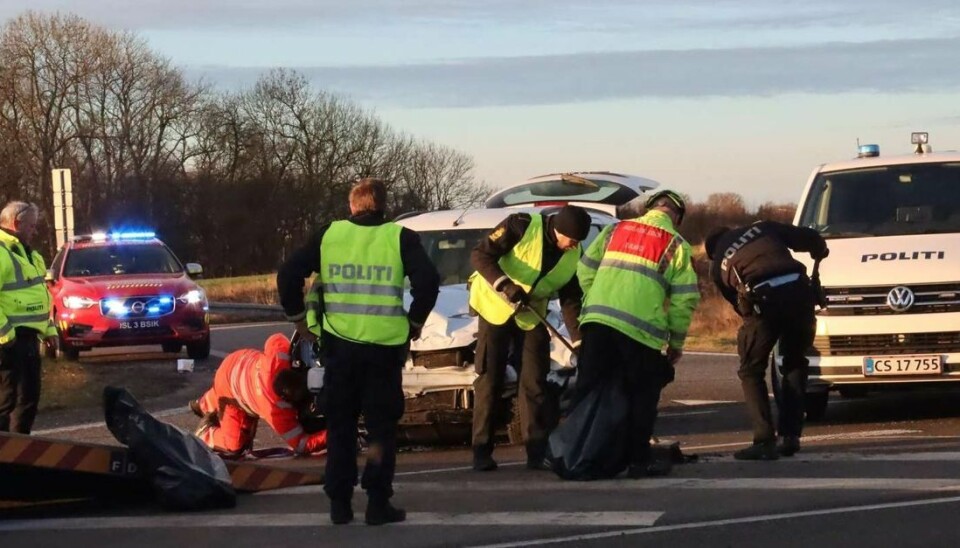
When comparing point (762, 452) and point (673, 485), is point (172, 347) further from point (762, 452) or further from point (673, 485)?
point (673, 485)

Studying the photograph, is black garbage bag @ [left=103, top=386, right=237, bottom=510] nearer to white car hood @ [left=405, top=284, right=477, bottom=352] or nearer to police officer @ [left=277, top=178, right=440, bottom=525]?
police officer @ [left=277, top=178, right=440, bottom=525]

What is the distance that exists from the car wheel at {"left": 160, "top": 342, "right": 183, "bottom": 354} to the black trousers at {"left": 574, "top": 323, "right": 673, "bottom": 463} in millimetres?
12781

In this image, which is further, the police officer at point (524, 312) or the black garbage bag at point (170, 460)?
the police officer at point (524, 312)

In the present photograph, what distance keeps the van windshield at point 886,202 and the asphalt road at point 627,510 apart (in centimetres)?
228

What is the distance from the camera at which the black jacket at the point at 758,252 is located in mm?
9938

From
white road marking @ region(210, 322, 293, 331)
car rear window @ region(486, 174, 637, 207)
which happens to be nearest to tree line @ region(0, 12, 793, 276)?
white road marking @ region(210, 322, 293, 331)

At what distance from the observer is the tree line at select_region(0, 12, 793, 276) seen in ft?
196

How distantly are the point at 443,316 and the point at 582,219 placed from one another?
6.03 feet

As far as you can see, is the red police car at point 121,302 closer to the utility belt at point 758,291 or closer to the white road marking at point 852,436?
the white road marking at point 852,436

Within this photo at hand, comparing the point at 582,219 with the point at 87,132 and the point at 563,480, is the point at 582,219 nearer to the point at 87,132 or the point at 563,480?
the point at 563,480

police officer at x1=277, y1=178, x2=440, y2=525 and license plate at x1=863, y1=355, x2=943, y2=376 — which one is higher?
police officer at x1=277, y1=178, x2=440, y2=525

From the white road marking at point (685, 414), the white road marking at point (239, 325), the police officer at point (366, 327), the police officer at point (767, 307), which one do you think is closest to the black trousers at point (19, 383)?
the police officer at point (366, 327)

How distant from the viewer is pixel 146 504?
9.26 meters

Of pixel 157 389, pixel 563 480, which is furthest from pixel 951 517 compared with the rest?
pixel 157 389
